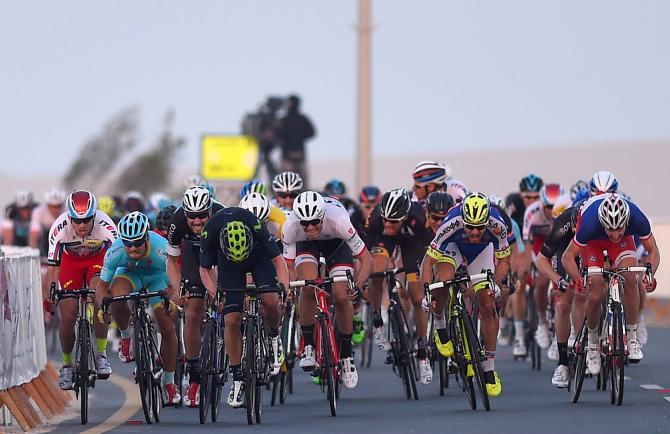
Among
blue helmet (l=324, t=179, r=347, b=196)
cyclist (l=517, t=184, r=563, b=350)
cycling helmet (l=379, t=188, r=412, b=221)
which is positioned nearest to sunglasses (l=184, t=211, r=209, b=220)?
cycling helmet (l=379, t=188, r=412, b=221)

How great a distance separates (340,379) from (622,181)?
271ft

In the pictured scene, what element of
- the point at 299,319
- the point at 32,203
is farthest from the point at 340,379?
the point at 32,203

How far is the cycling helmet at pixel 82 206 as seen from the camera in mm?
17109

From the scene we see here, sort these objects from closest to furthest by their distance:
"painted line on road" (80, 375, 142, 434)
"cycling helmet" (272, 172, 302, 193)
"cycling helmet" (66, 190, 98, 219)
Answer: "painted line on road" (80, 375, 142, 434)
"cycling helmet" (66, 190, 98, 219)
"cycling helmet" (272, 172, 302, 193)

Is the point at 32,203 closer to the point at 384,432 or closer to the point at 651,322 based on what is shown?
the point at 651,322

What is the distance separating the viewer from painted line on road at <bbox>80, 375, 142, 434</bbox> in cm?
1571

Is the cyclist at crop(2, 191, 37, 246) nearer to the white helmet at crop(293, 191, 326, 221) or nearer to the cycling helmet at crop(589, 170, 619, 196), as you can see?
the cycling helmet at crop(589, 170, 619, 196)

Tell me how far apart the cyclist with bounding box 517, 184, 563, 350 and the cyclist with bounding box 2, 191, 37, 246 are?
905 centimetres

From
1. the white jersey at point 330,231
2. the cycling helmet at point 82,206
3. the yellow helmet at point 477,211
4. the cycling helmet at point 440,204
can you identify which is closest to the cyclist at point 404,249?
the cycling helmet at point 440,204

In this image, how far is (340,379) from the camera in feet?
56.4

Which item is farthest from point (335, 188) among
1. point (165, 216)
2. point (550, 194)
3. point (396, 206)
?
point (396, 206)

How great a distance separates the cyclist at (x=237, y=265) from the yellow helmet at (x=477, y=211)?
1.63 meters

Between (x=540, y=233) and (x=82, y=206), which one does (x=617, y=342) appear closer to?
(x=82, y=206)

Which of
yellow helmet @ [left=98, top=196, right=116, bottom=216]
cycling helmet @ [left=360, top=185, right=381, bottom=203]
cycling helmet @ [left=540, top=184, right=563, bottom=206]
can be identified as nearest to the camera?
cycling helmet @ [left=540, top=184, right=563, bottom=206]
